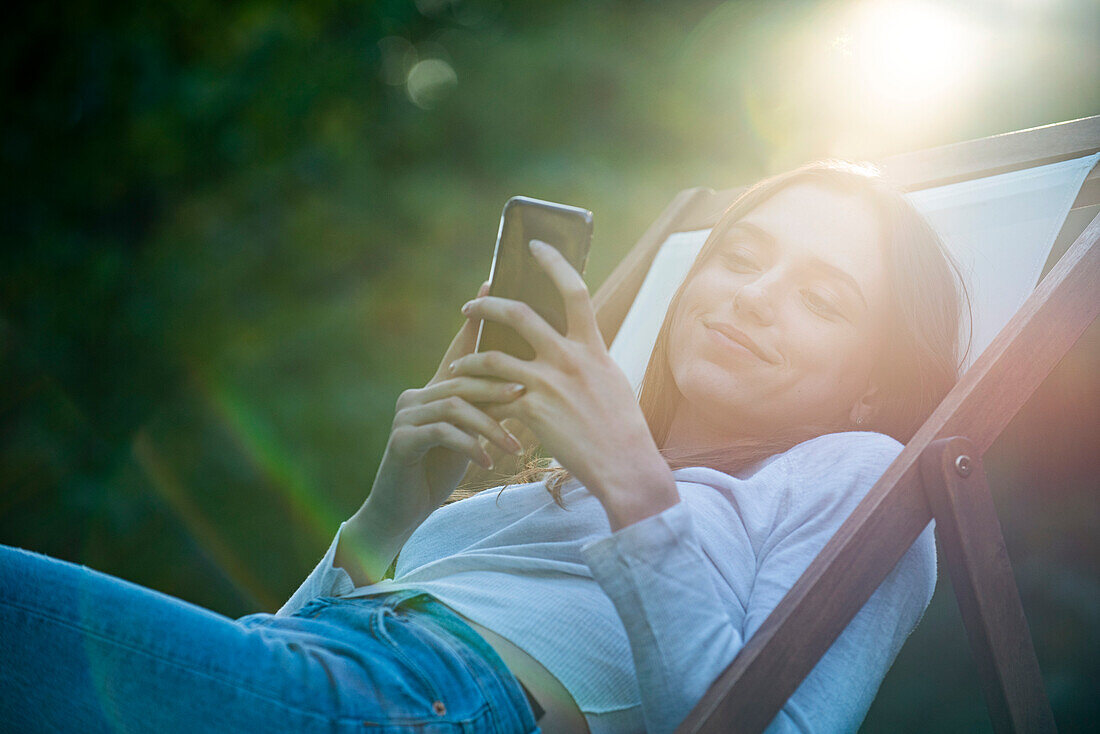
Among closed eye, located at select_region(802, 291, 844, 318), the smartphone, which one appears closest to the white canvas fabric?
closed eye, located at select_region(802, 291, 844, 318)

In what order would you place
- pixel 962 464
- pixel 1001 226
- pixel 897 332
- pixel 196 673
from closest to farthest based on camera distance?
pixel 196 673 < pixel 962 464 < pixel 897 332 < pixel 1001 226

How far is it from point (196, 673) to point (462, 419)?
1.11 feet

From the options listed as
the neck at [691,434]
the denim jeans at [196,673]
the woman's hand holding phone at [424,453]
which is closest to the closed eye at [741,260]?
the neck at [691,434]

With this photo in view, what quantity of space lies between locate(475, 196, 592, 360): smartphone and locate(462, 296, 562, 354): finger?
9 centimetres

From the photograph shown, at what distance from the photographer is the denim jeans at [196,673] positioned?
75cm

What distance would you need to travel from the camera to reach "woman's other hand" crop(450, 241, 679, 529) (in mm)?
764

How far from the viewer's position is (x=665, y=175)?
4.04 metres

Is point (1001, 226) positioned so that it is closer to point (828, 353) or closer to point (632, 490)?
point (828, 353)

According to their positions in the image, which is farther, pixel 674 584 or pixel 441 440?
pixel 441 440

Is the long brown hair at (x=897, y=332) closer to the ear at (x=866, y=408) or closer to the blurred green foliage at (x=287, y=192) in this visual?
the ear at (x=866, y=408)

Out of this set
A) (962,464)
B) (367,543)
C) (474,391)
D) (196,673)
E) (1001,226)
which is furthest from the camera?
(1001,226)

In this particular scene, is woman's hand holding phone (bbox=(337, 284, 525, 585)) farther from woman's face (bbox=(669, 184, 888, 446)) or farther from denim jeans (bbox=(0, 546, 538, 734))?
woman's face (bbox=(669, 184, 888, 446))

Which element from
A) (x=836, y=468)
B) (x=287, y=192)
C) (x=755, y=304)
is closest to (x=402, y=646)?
(x=836, y=468)

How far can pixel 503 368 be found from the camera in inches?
31.7
